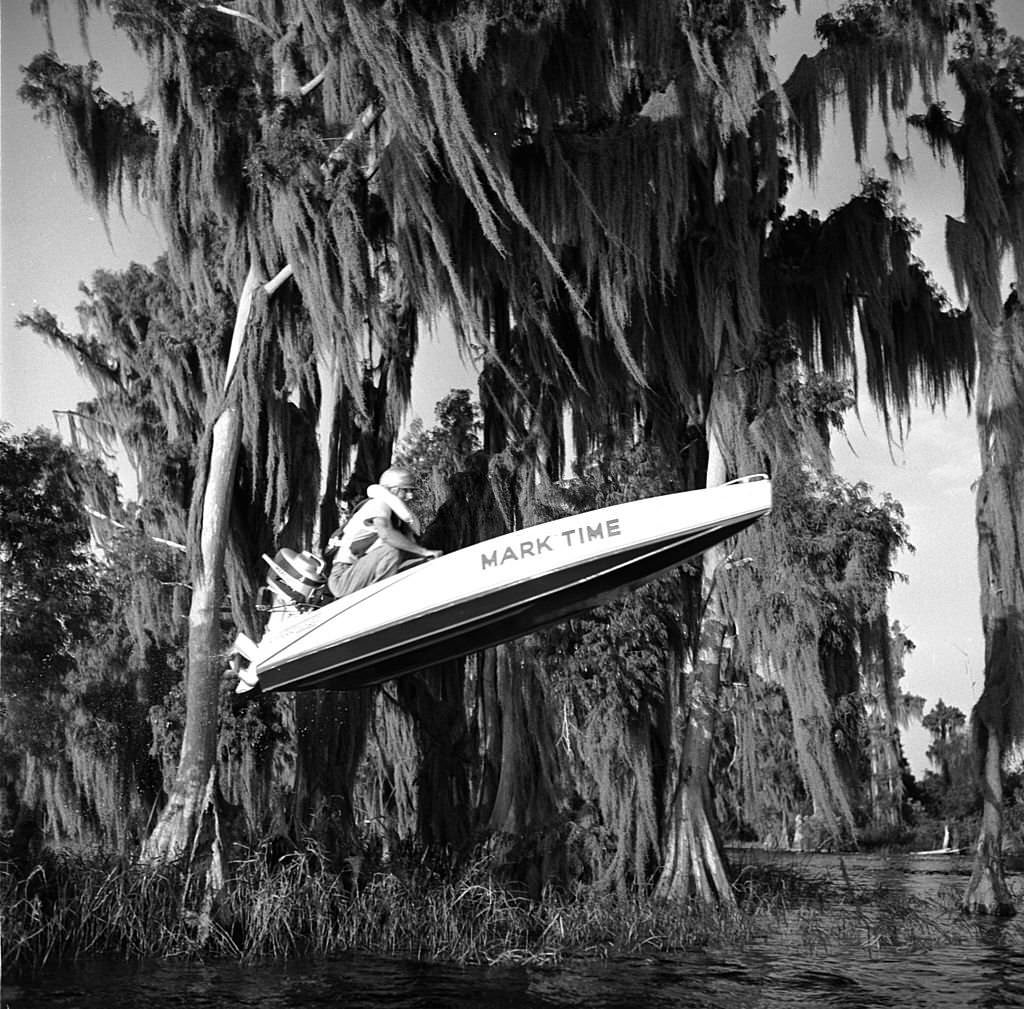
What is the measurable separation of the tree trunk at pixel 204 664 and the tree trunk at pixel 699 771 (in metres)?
4.90

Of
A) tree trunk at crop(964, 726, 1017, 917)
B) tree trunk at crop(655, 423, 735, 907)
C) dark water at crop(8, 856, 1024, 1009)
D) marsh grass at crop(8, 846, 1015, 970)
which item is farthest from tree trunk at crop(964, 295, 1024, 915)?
tree trunk at crop(655, 423, 735, 907)

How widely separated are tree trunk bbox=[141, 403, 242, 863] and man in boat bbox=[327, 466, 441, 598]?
2.58 meters

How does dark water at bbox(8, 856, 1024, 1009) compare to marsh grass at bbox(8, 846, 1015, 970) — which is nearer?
dark water at bbox(8, 856, 1024, 1009)

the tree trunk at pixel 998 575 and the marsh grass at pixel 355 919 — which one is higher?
the tree trunk at pixel 998 575

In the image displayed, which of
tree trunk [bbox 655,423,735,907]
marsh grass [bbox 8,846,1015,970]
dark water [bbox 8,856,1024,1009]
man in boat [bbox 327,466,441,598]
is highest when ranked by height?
man in boat [bbox 327,466,441,598]

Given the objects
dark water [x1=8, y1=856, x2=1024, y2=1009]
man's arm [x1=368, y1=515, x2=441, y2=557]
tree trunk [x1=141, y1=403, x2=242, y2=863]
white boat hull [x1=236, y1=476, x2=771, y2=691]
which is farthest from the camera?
tree trunk [x1=141, y1=403, x2=242, y2=863]

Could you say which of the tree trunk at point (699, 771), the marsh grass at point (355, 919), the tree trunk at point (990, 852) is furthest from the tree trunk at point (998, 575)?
the tree trunk at point (699, 771)

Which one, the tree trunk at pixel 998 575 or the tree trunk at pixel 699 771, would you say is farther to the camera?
the tree trunk at pixel 998 575

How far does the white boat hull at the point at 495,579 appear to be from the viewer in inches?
363

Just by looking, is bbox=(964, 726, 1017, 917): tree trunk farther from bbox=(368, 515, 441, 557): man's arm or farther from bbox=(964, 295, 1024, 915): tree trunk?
bbox=(368, 515, 441, 557): man's arm

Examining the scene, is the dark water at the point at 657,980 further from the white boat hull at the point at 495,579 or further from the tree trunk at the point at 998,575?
the white boat hull at the point at 495,579

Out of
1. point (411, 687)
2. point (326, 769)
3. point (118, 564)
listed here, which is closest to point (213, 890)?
point (326, 769)

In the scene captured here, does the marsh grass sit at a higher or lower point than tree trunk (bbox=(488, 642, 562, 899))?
lower

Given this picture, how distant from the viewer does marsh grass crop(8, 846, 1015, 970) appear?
952 centimetres
